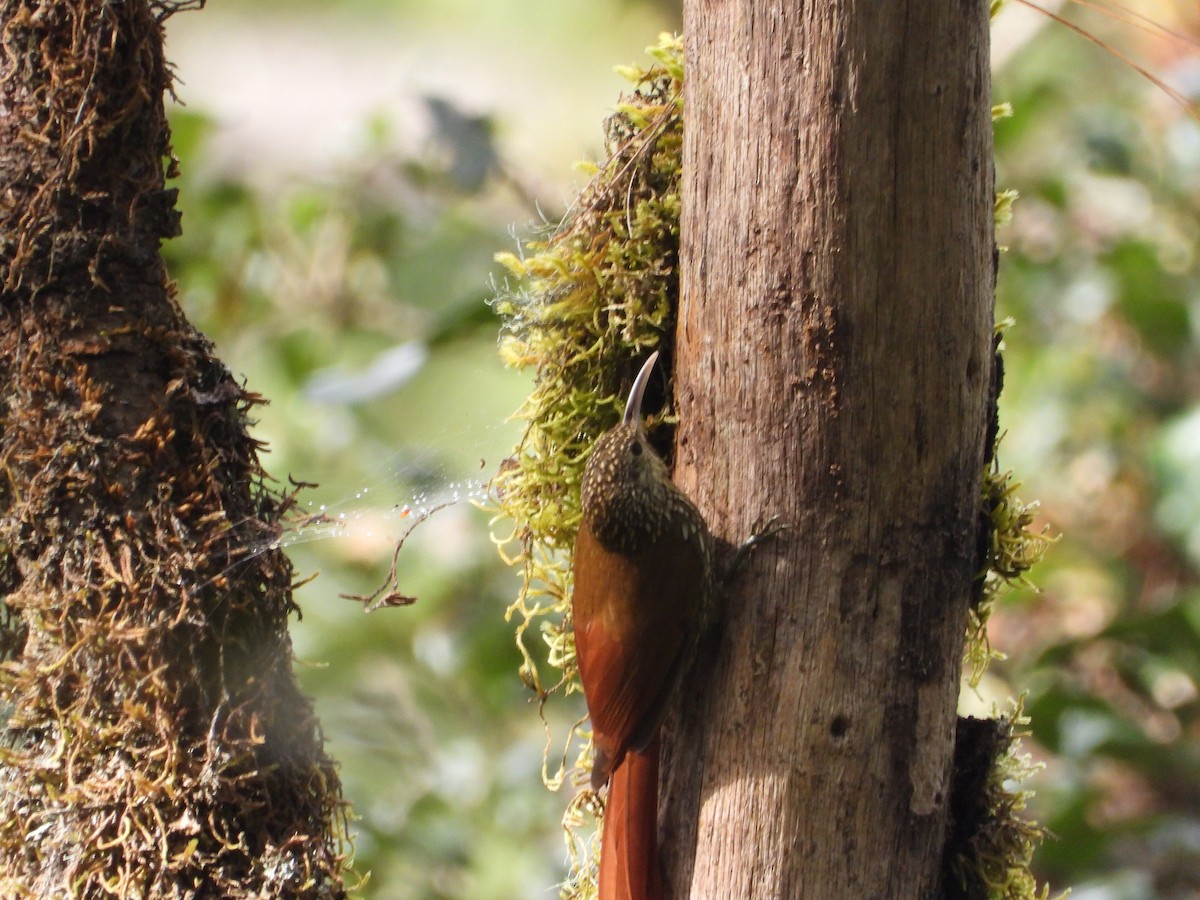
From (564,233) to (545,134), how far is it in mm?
5505

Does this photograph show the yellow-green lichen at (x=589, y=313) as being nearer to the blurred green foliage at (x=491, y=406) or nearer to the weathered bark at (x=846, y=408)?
the weathered bark at (x=846, y=408)

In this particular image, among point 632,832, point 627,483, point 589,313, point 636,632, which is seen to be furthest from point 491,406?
point 632,832

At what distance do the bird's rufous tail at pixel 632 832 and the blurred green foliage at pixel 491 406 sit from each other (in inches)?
42.3

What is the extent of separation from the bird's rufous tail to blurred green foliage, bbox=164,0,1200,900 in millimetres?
1074

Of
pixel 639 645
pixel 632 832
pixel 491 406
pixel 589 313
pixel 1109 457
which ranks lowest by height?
pixel 632 832

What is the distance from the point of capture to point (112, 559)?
6.84 feet

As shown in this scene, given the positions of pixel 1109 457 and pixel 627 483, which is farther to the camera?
pixel 1109 457

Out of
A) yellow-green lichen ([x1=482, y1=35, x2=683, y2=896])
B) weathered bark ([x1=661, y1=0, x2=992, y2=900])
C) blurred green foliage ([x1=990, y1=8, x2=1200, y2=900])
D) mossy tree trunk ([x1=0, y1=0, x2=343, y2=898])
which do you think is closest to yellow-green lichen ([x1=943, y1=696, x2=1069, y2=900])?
weathered bark ([x1=661, y1=0, x2=992, y2=900])

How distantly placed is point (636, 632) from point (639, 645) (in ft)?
0.08

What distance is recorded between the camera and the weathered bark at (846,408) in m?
1.96

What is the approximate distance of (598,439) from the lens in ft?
7.75

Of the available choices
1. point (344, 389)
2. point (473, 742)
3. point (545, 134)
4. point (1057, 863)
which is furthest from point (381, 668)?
point (545, 134)

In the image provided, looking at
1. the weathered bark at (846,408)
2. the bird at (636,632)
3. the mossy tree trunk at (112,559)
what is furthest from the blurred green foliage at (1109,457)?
the mossy tree trunk at (112,559)

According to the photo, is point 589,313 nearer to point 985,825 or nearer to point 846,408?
point 846,408
